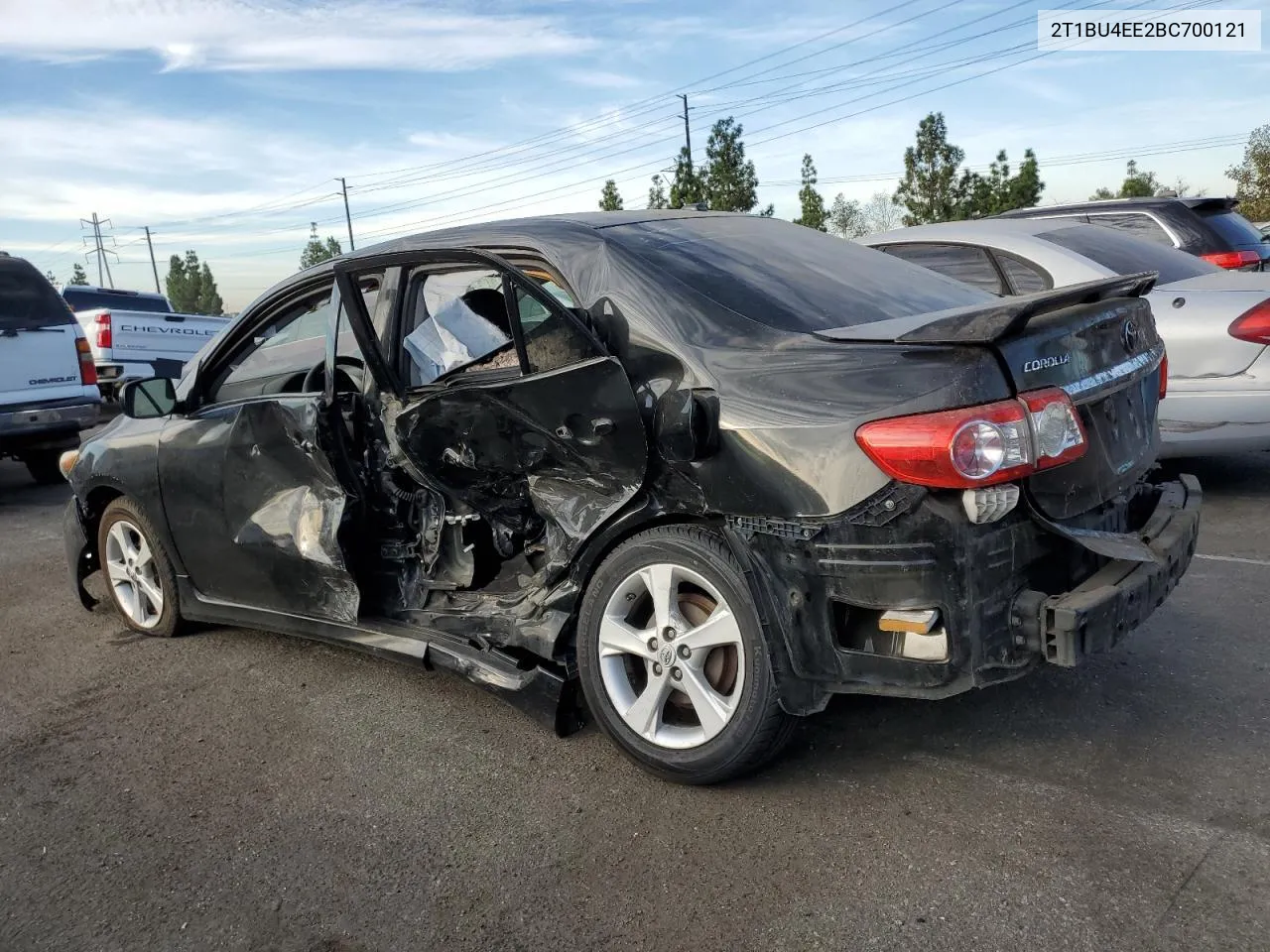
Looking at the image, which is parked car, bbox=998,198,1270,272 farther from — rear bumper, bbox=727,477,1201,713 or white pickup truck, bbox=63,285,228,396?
white pickup truck, bbox=63,285,228,396

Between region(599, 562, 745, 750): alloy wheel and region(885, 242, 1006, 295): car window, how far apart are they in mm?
3736

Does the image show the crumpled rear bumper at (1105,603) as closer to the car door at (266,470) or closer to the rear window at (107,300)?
the car door at (266,470)

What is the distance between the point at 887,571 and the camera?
2646 mm

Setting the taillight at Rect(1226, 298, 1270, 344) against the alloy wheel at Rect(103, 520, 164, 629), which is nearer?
the alloy wheel at Rect(103, 520, 164, 629)

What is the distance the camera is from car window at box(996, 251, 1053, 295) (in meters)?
5.98

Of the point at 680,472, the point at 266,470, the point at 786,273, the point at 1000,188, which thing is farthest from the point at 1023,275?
the point at 1000,188

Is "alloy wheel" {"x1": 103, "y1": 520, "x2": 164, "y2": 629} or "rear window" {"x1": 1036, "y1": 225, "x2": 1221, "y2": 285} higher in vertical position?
"rear window" {"x1": 1036, "y1": 225, "x2": 1221, "y2": 285}

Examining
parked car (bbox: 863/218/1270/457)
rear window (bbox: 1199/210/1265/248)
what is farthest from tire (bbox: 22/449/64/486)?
rear window (bbox: 1199/210/1265/248)

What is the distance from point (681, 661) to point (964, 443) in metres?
1.03

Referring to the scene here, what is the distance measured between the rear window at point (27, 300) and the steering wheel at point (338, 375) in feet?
20.9

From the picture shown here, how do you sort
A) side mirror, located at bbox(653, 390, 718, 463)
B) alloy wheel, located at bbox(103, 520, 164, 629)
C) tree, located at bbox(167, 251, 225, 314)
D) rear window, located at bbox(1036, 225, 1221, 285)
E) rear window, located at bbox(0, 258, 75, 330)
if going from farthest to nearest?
tree, located at bbox(167, 251, 225, 314)
rear window, located at bbox(0, 258, 75, 330)
rear window, located at bbox(1036, 225, 1221, 285)
alloy wheel, located at bbox(103, 520, 164, 629)
side mirror, located at bbox(653, 390, 718, 463)

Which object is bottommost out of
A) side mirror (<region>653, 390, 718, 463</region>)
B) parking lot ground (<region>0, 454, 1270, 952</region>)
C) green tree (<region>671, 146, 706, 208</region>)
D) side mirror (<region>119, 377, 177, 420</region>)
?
parking lot ground (<region>0, 454, 1270, 952</region>)

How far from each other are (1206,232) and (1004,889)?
711 centimetres

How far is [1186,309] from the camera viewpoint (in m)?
5.85
